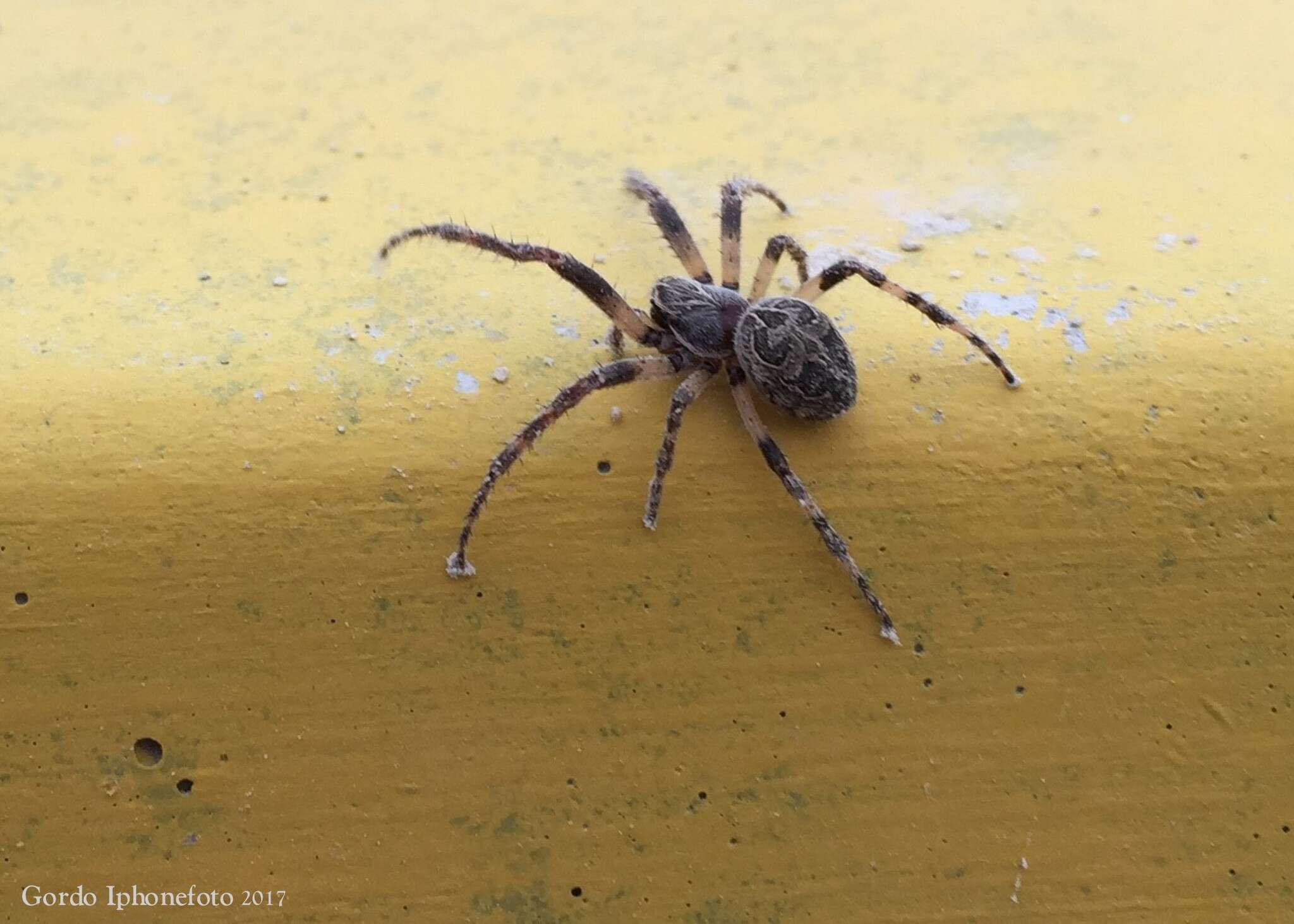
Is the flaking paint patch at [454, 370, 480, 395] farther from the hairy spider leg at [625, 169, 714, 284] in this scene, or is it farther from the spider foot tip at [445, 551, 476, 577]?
the hairy spider leg at [625, 169, 714, 284]

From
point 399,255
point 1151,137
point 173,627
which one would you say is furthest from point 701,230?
point 173,627

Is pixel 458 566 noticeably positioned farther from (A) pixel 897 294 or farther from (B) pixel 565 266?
(A) pixel 897 294

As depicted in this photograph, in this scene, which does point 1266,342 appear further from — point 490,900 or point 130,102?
point 130,102

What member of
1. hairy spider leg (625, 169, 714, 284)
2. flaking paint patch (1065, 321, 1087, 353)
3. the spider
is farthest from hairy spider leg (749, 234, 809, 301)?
flaking paint patch (1065, 321, 1087, 353)

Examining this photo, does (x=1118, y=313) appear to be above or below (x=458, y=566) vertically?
above

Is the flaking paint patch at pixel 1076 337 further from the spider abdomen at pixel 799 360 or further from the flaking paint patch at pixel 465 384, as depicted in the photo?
the flaking paint patch at pixel 465 384

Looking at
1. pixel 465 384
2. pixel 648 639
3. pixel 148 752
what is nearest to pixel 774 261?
pixel 465 384
